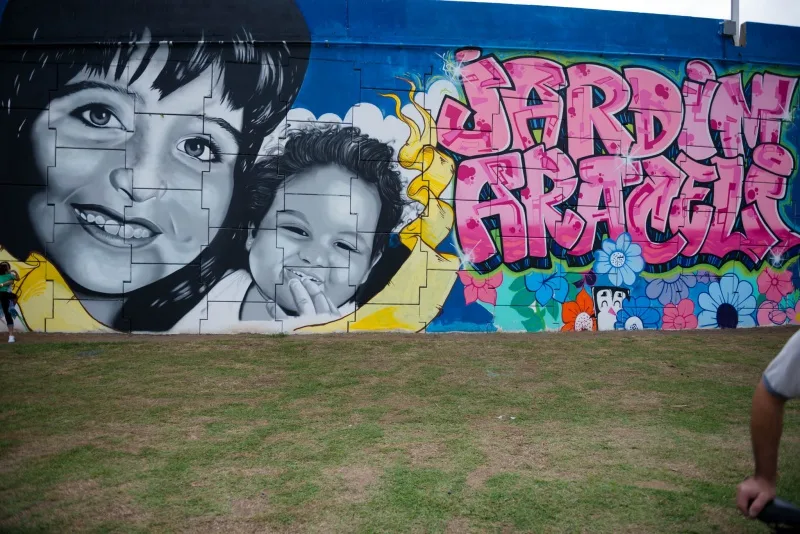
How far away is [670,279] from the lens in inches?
415

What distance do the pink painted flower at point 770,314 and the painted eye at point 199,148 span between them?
30.8 ft

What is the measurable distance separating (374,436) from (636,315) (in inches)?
255

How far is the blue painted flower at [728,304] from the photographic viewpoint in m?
10.7

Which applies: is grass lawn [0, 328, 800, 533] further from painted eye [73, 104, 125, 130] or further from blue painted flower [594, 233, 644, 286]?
painted eye [73, 104, 125, 130]

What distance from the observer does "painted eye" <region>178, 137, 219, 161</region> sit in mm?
9727

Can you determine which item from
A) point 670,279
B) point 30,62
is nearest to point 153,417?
point 30,62

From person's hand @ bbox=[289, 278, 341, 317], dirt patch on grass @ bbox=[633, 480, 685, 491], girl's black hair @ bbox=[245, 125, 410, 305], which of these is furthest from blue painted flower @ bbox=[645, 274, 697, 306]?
dirt patch on grass @ bbox=[633, 480, 685, 491]

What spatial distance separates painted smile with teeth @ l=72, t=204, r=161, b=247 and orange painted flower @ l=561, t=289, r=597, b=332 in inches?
266

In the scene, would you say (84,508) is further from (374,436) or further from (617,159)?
(617,159)

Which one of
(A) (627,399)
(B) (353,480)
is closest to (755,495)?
(B) (353,480)

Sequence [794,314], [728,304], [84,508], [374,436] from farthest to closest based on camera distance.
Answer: [794,314] < [728,304] < [374,436] < [84,508]

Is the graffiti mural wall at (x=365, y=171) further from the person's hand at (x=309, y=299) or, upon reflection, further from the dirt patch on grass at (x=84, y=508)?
the dirt patch on grass at (x=84, y=508)

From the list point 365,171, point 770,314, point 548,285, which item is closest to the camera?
point 365,171

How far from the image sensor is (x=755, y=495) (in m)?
2.35
